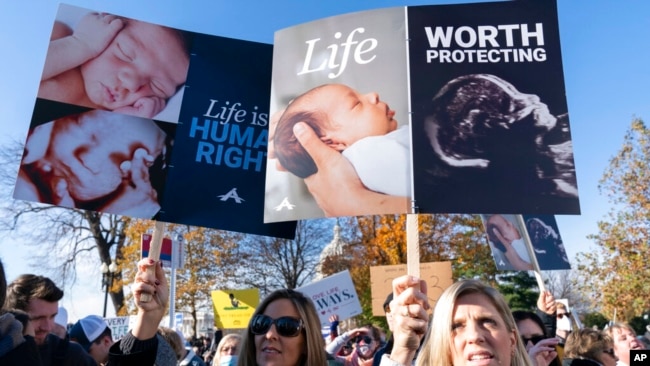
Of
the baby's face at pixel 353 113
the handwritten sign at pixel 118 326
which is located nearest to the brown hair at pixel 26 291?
the baby's face at pixel 353 113

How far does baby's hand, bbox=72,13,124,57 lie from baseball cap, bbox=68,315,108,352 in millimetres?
2386

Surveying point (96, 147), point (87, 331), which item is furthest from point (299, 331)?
point (96, 147)

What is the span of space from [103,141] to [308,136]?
1879 mm

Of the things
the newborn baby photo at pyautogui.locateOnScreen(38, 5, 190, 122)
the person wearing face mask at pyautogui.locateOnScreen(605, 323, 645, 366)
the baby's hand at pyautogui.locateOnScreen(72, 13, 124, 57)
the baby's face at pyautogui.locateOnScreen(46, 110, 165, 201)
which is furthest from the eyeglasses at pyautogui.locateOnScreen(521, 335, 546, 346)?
the baby's hand at pyautogui.locateOnScreen(72, 13, 124, 57)

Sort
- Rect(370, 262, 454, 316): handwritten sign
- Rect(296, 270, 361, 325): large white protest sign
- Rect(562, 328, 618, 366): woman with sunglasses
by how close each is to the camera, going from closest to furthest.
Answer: Rect(562, 328, 618, 366): woman with sunglasses, Rect(370, 262, 454, 316): handwritten sign, Rect(296, 270, 361, 325): large white protest sign

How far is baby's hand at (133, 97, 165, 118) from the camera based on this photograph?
200 inches

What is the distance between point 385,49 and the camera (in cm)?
433

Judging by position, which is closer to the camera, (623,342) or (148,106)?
(148,106)

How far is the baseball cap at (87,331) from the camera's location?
15.7 feet

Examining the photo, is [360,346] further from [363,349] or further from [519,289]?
[519,289]

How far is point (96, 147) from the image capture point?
486 centimetres

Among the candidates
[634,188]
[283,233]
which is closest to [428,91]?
[283,233]

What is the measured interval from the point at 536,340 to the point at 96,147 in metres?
3.86

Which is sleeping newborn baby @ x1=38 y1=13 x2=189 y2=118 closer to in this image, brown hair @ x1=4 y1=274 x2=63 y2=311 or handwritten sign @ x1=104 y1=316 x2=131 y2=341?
brown hair @ x1=4 y1=274 x2=63 y2=311
